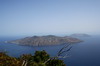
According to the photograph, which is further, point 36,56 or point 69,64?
point 69,64

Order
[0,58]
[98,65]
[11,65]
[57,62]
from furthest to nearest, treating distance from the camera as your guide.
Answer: [98,65], [57,62], [0,58], [11,65]

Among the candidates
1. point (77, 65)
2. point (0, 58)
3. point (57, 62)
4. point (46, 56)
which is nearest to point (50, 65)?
point (57, 62)

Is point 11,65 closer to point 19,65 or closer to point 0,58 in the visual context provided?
point 19,65

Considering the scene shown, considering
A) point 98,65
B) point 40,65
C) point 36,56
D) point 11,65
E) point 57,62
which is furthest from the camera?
point 98,65

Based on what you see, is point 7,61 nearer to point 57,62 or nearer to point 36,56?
point 57,62

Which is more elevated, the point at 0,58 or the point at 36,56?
the point at 0,58

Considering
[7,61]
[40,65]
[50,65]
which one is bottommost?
[50,65]
